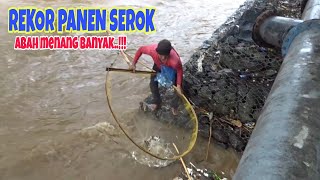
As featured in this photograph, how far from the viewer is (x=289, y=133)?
1.84 metres

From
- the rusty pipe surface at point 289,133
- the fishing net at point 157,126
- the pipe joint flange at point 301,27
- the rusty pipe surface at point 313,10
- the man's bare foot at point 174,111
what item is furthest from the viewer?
the man's bare foot at point 174,111

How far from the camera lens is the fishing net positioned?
5.26 m

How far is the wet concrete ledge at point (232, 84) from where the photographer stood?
16.8 feet

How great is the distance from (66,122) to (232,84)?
2958 millimetres

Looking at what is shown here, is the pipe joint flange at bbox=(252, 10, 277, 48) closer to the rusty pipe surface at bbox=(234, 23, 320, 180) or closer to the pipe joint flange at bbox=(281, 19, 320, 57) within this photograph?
the pipe joint flange at bbox=(281, 19, 320, 57)

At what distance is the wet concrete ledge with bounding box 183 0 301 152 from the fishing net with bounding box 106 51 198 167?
291 mm

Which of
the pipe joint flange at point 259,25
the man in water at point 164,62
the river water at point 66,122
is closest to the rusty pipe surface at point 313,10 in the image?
the pipe joint flange at point 259,25

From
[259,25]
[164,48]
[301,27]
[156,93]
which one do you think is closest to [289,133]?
[301,27]

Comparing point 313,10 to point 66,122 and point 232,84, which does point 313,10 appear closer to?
point 232,84

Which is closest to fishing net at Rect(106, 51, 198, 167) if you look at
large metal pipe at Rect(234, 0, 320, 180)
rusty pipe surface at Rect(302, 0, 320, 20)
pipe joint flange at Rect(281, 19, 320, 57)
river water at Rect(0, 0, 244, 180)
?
river water at Rect(0, 0, 244, 180)

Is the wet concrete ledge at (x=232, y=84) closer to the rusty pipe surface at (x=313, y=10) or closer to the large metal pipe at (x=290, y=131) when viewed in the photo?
the rusty pipe surface at (x=313, y=10)

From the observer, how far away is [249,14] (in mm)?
6945

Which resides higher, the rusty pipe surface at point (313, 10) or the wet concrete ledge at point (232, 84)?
the rusty pipe surface at point (313, 10)

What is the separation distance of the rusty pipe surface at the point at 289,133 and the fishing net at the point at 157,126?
2560 mm
